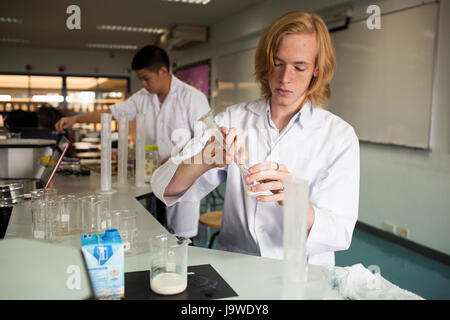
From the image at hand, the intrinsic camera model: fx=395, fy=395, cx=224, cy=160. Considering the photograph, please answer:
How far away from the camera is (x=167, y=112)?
3287mm

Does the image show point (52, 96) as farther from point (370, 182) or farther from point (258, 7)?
point (370, 182)

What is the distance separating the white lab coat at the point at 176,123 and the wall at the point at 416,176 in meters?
2.17

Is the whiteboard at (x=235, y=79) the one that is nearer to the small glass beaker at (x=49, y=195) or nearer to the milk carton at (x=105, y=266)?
the small glass beaker at (x=49, y=195)

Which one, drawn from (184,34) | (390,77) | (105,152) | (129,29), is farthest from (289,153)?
(129,29)

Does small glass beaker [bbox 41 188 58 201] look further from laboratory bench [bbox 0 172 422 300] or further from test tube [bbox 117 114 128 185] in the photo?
test tube [bbox 117 114 128 185]

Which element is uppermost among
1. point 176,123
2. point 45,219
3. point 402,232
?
point 176,123

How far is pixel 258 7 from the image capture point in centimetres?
662

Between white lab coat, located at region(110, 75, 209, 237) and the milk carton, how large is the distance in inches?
81.0

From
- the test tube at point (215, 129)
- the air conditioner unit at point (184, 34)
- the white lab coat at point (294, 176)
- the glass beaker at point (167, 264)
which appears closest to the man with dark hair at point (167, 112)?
the white lab coat at point (294, 176)

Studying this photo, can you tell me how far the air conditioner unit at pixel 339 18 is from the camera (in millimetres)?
4578

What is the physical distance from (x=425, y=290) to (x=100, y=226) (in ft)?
8.72

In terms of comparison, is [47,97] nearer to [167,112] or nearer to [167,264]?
[167,112]

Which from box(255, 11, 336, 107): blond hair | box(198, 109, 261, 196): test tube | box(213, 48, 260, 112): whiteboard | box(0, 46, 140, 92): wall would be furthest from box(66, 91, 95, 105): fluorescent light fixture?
box(198, 109, 261, 196): test tube

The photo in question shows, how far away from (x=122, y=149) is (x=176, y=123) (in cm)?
74
